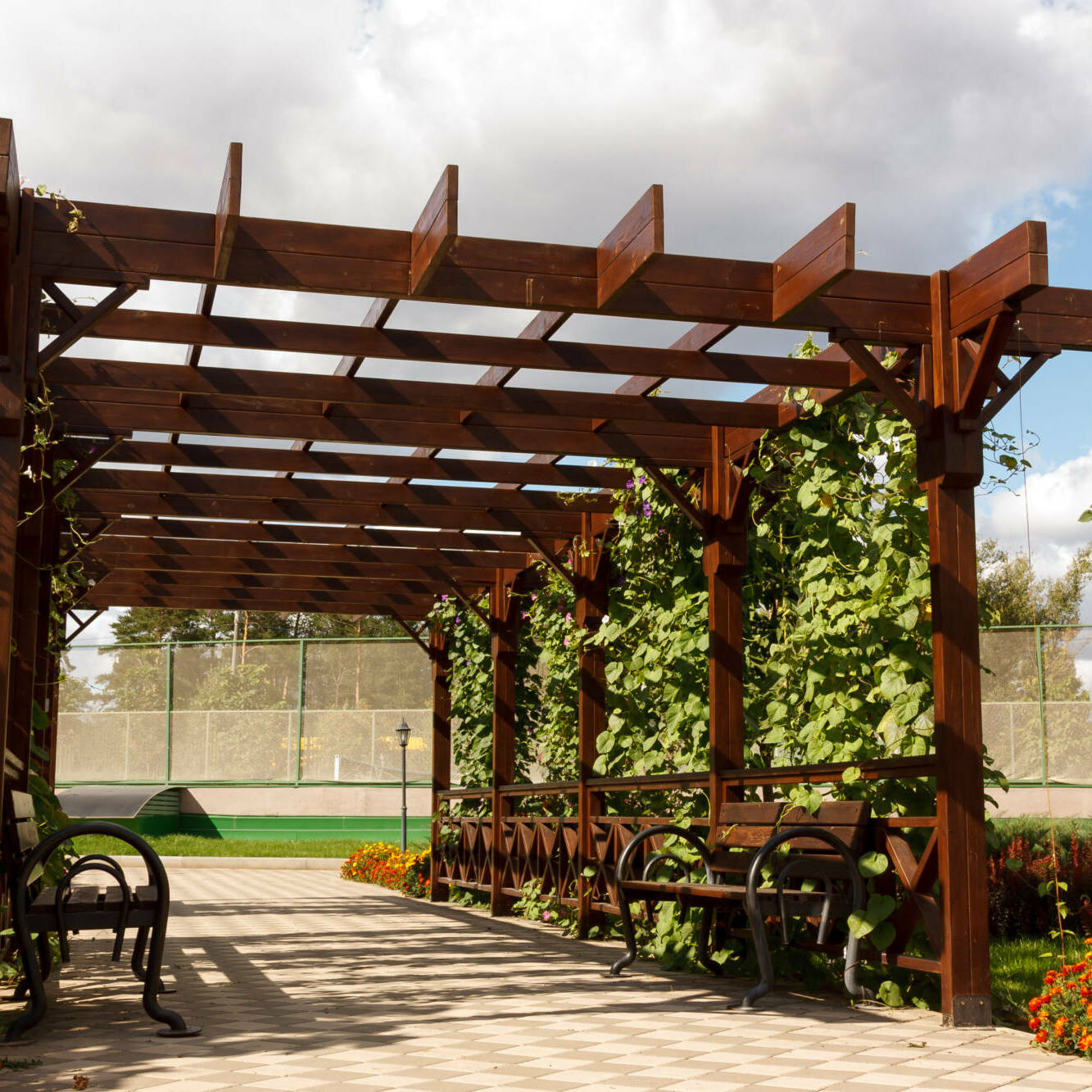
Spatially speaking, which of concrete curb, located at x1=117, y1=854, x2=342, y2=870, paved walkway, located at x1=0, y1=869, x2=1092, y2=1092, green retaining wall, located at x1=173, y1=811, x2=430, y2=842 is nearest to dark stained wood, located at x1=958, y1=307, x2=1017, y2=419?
paved walkway, located at x1=0, y1=869, x2=1092, y2=1092

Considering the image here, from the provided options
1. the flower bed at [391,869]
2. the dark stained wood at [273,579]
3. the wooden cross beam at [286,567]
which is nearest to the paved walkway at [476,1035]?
the wooden cross beam at [286,567]

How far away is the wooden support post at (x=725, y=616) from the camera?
682 centimetres

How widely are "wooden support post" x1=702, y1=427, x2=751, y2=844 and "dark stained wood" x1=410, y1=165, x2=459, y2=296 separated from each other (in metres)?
2.65

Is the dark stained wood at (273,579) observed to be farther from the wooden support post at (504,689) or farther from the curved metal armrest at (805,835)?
the curved metal armrest at (805,835)

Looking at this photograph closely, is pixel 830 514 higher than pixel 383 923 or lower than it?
higher

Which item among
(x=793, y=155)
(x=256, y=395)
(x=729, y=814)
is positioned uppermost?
(x=793, y=155)

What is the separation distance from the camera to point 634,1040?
15.0 ft

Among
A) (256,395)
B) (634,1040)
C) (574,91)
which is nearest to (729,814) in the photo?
(634,1040)

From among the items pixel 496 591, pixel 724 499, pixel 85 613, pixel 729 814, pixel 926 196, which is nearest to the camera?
pixel 729 814

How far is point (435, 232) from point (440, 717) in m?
9.18

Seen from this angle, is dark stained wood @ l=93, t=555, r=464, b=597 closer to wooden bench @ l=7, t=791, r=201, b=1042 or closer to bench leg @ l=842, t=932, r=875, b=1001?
wooden bench @ l=7, t=791, r=201, b=1042

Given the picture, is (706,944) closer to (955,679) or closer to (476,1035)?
(476,1035)

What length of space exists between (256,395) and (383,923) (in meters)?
5.18

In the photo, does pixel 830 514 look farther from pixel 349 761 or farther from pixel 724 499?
pixel 349 761
